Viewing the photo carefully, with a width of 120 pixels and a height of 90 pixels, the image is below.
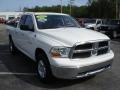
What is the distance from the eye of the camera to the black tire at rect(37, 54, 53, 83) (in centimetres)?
666

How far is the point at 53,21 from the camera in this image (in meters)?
8.14

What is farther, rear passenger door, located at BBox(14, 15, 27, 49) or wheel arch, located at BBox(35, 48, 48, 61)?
rear passenger door, located at BBox(14, 15, 27, 49)

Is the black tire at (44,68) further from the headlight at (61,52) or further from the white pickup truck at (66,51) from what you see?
the headlight at (61,52)

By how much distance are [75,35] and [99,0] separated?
5416cm

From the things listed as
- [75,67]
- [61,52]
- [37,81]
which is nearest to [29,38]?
Answer: [37,81]

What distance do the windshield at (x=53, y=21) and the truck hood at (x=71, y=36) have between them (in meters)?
0.45

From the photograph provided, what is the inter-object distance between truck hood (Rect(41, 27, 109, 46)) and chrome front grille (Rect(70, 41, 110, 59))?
0.40ft

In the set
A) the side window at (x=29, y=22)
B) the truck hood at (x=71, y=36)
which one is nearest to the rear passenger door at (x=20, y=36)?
the side window at (x=29, y=22)

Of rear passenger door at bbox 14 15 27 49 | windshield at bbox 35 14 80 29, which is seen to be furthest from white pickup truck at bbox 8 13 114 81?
rear passenger door at bbox 14 15 27 49

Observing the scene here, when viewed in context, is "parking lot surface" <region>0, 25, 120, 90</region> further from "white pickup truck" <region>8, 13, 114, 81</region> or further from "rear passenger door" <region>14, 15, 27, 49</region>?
"rear passenger door" <region>14, 15, 27, 49</region>

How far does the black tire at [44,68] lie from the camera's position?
6.66 metres

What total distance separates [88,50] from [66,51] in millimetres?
548

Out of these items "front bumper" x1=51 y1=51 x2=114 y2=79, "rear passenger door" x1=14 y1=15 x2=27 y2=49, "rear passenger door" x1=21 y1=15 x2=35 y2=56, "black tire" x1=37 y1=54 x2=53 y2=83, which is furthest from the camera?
"rear passenger door" x1=14 y1=15 x2=27 y2=49

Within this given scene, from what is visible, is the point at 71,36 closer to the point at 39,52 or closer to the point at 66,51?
the point at 66,51
